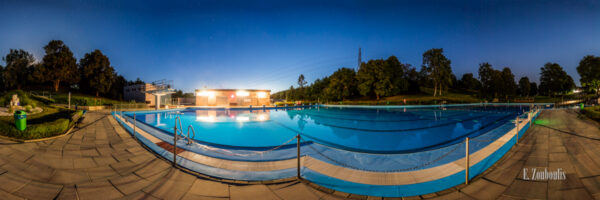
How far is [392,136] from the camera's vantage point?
27.9 ft

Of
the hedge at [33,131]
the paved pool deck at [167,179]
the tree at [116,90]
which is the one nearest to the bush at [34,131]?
the hedge at [33,131]

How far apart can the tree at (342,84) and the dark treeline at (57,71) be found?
33713 mm

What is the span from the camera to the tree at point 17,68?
24.1 m

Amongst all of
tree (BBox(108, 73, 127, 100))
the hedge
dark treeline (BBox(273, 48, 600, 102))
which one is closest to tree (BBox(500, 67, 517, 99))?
dark treeline (BBox(273, 48, 600, 102))

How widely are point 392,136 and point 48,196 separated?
949 centimetres

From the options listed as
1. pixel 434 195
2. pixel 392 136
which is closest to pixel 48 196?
pixel 434 195

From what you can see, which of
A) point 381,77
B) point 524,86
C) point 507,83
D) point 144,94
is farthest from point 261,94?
point 524,86

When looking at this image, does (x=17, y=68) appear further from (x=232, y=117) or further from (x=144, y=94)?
(x=232, y=117)

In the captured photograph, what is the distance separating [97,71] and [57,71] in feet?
11.5

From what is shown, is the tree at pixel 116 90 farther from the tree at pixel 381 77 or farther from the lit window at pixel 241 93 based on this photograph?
the tree at pixel 381 77

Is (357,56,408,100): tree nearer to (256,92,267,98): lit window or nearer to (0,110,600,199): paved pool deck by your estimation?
(256,92,267,98): lit window

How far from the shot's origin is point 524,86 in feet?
143

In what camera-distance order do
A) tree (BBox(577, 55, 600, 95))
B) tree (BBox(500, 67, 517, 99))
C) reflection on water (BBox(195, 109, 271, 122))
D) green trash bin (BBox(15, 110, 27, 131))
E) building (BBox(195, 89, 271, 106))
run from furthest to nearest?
tree (BBox(500, 67, 517, 99)) → building (BBox(195, 89, 271, 106)) → tree (BBox(577, 55, 600, 95)) → reflection on water (BBox(195, 109, 271, 122)) → green trash bin (BBox(15, 110, 27, 131))

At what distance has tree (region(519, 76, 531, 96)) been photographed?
43062mm
